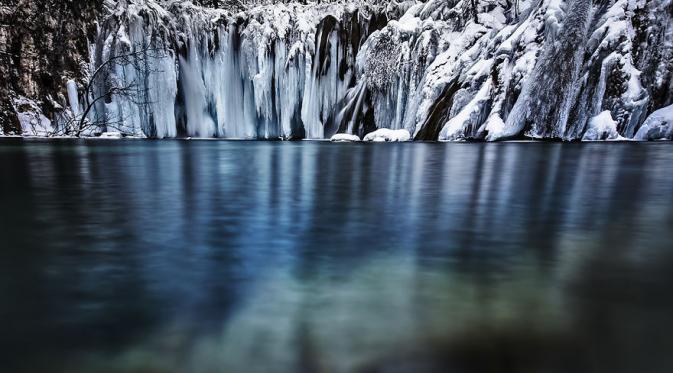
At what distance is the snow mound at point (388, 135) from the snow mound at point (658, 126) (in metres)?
12.3

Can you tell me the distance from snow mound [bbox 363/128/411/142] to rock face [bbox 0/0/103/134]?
75.9 feet

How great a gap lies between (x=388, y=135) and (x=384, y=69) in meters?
5.03

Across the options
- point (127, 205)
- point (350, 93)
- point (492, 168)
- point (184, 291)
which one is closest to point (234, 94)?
point (350, 93)

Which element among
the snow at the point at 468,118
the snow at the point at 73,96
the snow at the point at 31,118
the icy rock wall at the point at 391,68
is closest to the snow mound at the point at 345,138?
the icy rock wall at the point at 391,68

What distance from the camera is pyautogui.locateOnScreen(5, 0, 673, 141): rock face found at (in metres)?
18.8

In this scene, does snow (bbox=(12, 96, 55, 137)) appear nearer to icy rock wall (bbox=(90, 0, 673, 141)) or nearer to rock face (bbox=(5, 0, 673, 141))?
rock face (bbox=(5, 0, 673, 141))

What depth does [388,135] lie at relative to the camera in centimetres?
2652

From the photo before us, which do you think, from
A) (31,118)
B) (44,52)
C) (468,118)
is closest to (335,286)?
(468,118)

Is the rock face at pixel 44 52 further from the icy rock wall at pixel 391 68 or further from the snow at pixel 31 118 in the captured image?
the icy rock wall at pixel 391 68

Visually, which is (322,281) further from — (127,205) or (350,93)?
(350,93)

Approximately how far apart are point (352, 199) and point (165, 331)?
3.62m

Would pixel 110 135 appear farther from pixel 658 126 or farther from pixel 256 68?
pixel 658 126

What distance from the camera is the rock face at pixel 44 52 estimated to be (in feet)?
97.2

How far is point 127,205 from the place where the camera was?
15.0ft
